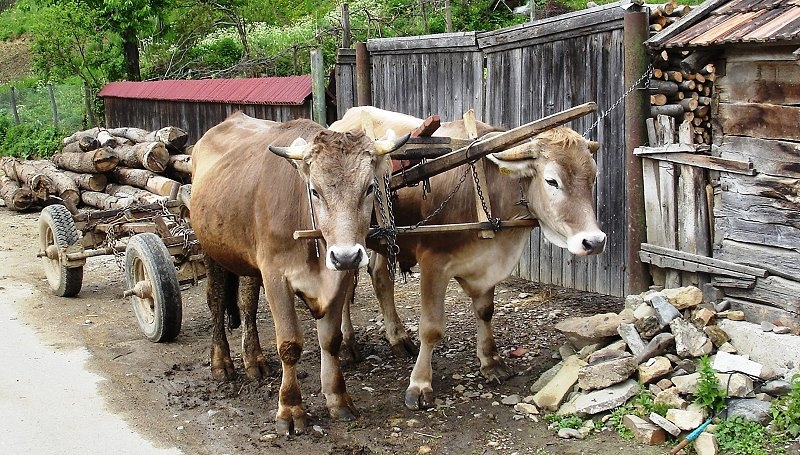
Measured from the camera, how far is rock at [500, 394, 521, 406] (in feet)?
20.8

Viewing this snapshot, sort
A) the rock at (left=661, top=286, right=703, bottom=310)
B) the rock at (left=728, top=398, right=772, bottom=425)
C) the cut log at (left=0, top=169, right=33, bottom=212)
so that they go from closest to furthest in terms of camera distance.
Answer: the rock at (left=728, top=398, right=772, bottom=425) → the rock at (left=661, top=286, right=703, bottom=310) → the cut log at (left=0, top=169, right=33, bottom=212)

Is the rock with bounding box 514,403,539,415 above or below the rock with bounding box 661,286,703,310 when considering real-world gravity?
below

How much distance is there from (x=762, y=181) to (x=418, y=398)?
9.57ft

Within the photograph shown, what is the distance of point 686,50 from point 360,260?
3.09 m

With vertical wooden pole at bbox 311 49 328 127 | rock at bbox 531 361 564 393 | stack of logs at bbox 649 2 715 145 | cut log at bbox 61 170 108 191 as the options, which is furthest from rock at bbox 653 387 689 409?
cut log at bbox 61 170 108 191

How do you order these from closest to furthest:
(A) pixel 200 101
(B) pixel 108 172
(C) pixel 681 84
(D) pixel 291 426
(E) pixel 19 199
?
(D) pixel 291 426
(C) pixel 681 84
(B) pixel 108 172
(E) pixel 19 199
(A) pixel 200 101

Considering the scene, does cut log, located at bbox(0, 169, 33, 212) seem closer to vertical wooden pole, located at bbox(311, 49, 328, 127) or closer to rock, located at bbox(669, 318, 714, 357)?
vertical wooden pole, located at bbox(311, 49, 328, 127)

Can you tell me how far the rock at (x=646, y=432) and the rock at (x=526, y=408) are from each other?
78cm

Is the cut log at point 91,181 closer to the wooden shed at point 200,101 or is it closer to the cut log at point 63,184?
the cut log at point 63,184

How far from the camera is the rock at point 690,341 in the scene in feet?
19.2

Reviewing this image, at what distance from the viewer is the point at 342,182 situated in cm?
546

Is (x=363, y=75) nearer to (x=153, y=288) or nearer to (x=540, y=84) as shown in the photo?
(x=540, y=84)

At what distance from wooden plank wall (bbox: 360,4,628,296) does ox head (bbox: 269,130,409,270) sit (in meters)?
3.03

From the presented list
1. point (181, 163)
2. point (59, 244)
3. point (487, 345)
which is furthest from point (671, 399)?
point (181, 163)
